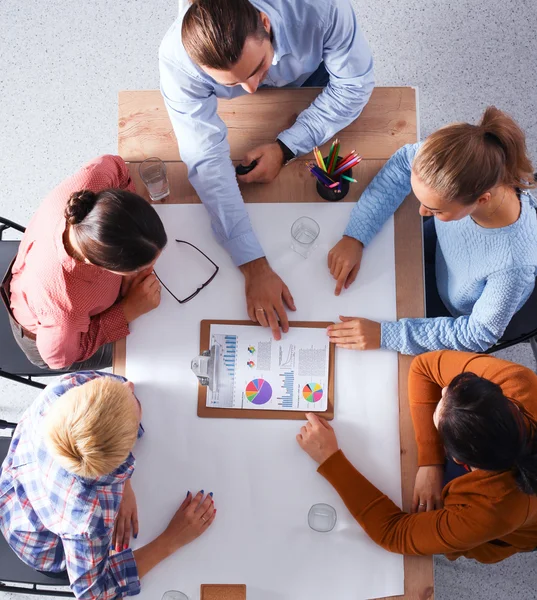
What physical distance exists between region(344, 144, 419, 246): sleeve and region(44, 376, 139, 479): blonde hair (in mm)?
708

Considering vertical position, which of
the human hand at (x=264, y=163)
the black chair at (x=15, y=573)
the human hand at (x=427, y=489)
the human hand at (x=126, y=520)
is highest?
the human hand at (x=264, y=163)

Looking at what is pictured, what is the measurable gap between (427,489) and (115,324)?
2.83 ft

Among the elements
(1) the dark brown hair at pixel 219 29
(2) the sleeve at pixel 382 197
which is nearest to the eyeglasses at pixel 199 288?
(2) the sleeve at pixel 382 197

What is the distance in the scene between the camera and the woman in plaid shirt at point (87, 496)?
120cm

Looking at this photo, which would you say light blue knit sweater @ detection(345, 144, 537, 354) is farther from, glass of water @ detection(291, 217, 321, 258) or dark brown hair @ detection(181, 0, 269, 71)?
dark brown hair @ detection(181, 0, 269, 71)

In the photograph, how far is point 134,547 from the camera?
131cm

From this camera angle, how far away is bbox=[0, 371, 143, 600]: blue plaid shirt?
1.24 meters

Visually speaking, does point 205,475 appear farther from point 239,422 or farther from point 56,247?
point 56,247

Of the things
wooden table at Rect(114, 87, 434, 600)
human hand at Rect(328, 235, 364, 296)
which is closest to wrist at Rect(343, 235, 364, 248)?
human hand at Rect(328, 235, 364, 296)

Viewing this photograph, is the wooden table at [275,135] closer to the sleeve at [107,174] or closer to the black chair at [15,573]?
the sleeve at [107,174]

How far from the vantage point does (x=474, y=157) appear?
1157 mm

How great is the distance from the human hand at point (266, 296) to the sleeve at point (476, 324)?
0.83 feet

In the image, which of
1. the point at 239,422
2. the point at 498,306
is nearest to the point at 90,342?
the point at 239,422

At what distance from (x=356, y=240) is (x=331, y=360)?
0.31 meters
